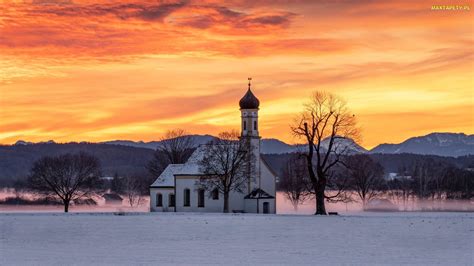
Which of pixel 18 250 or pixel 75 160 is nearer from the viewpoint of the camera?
pixel 18 250

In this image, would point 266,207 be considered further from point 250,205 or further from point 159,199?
point 159,199

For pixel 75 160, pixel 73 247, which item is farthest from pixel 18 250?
pixel 75 160

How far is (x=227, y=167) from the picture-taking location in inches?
3273

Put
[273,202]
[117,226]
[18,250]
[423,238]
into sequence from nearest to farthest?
1. [18,250]
2. [423,238]
3. [117,226]
4. [273,202]

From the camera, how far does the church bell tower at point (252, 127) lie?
85625 millimetres

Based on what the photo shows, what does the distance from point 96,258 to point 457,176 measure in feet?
384

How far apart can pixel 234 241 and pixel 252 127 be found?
42.7 metres

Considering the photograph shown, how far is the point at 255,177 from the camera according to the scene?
281 feet

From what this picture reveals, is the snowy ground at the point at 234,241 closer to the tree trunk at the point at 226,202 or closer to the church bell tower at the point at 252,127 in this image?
the tree trunk at the point at 226,202

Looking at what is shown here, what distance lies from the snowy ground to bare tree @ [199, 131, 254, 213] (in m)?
19.5

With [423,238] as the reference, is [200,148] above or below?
above

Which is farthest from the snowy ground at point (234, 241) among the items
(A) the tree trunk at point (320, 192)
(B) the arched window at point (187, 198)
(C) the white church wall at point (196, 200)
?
(B) the arched window at point (187, 198)

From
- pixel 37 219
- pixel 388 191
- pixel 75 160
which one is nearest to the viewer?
pixel 37 219

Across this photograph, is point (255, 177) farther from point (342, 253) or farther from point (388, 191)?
point (388, 191)
